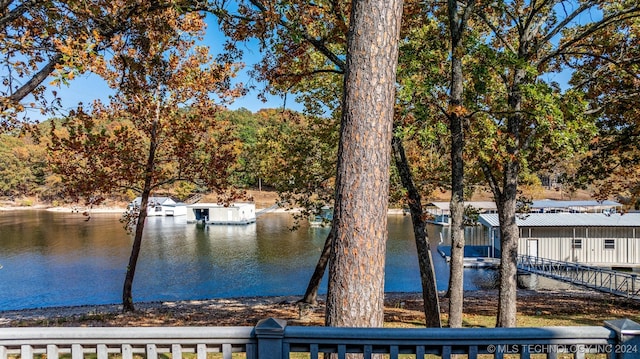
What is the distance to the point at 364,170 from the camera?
3.00 metres

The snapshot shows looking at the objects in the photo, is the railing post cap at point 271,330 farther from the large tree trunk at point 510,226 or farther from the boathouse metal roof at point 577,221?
the boathouse metal roof at point 577,221

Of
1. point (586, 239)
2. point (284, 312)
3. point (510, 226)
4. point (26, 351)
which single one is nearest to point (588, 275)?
point (586, 239)

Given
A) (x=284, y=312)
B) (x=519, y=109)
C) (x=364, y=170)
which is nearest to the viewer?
(x=364, y=170)

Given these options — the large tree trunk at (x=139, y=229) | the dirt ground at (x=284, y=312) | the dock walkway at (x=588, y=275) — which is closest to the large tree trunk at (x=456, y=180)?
the dirt ground at (x=284, y=312)

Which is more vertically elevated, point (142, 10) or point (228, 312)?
→ point (142, 10)

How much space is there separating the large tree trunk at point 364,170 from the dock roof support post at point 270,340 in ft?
2.02

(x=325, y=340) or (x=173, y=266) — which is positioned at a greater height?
(x=325, y=340)

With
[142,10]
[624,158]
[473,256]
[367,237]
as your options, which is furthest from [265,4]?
[473,256]

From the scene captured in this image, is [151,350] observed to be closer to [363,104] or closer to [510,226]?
[363,104]

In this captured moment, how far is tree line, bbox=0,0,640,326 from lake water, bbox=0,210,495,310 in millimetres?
7728

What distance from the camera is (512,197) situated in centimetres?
780

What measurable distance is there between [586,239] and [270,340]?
2457 centimetres

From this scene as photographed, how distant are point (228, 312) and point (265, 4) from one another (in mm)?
7965

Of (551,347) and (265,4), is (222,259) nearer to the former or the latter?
(265,4)
